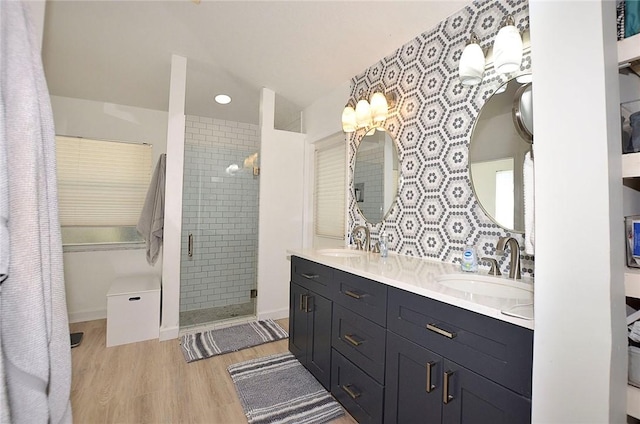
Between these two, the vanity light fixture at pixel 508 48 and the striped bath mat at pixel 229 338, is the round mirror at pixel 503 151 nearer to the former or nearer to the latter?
the vanity light fixture at pixel 508 48

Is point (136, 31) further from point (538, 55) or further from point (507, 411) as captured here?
→ point (507, 411)

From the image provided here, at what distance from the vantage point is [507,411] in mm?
875

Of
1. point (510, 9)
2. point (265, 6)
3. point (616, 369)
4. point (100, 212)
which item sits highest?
point (265, 6)

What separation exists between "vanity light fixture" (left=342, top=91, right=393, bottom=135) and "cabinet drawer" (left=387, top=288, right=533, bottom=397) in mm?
1413

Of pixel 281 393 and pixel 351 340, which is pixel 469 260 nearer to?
pixel 351 340

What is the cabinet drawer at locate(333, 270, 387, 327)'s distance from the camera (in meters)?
1.35

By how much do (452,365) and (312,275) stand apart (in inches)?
42.3

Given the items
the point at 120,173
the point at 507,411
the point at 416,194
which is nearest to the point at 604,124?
the point at 507,411

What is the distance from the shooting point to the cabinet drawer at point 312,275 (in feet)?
5.84

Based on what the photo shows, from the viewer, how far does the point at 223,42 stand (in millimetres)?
2215

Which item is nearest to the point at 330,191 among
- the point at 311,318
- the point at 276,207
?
the point at 276,207

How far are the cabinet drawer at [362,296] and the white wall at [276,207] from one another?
1.52 metres

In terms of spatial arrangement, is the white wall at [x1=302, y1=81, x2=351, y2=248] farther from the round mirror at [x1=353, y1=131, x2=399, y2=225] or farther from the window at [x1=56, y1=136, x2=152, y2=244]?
the window at [x1=56, y1=136, x2=152, y2=244]

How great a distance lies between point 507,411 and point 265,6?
2.31 m
